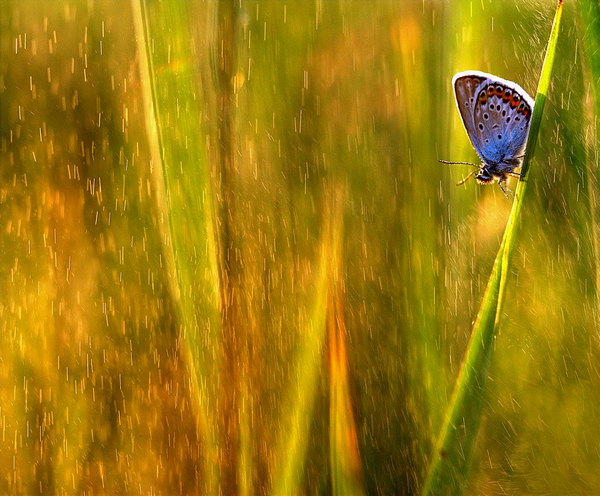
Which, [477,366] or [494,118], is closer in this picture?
[477,366]

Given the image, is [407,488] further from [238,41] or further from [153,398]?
[238,41]

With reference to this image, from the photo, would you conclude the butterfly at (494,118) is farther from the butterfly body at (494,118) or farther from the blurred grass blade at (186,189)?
the blurred grass blade at (186,189)

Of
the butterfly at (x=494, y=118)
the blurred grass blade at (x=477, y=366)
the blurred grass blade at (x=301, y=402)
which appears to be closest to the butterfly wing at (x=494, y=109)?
the butterfly at (x=494, y=118)

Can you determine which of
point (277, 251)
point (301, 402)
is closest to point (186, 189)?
point (277, 251)

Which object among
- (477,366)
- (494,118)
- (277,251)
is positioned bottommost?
(477,366)

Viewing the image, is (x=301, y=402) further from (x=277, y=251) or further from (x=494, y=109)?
(x=494, y=109)

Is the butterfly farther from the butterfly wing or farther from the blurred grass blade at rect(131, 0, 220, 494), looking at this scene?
the blurred grass blade at rect(131, 0, 220, 494)

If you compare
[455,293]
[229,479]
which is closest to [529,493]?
[455,293]
